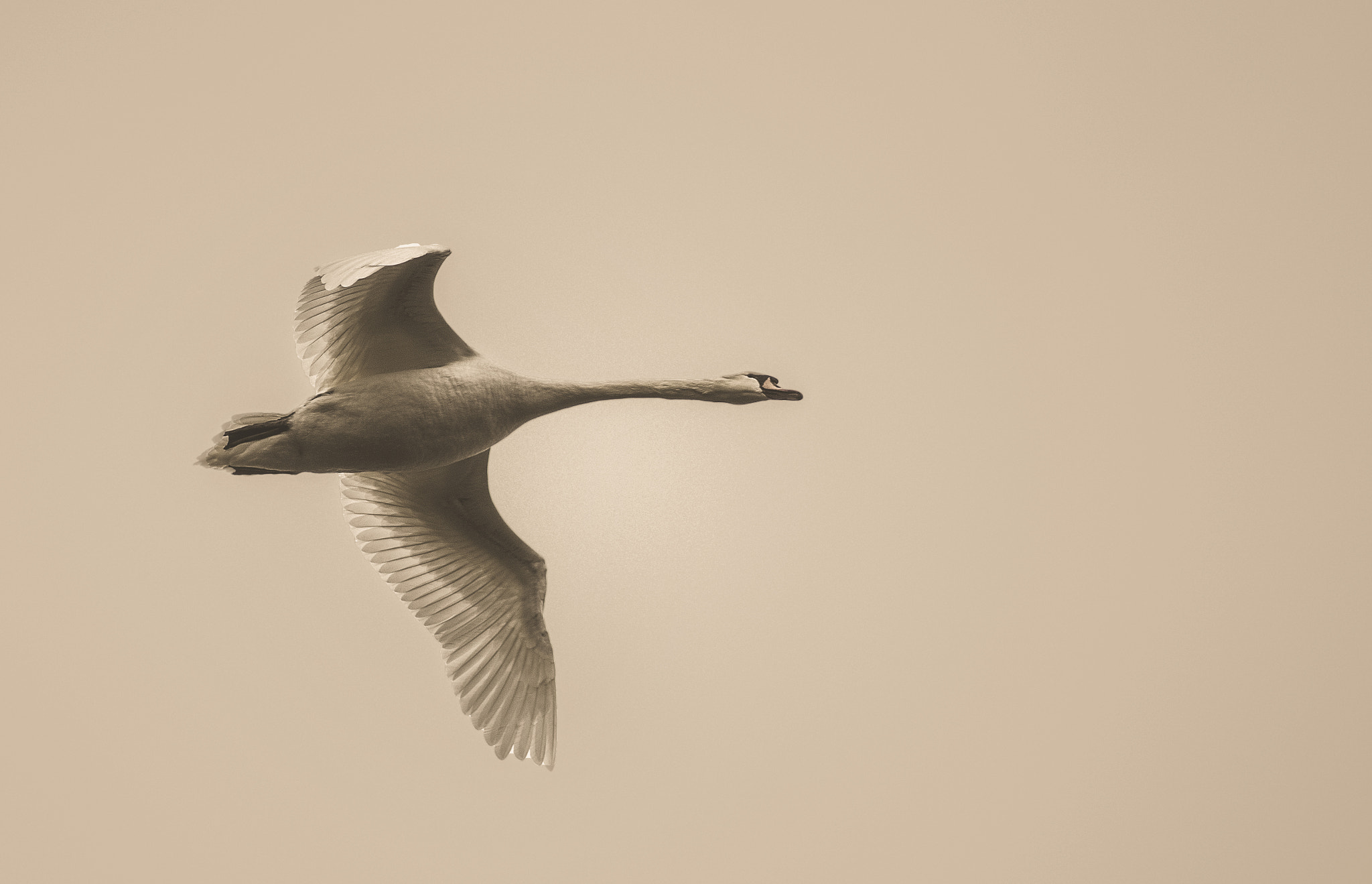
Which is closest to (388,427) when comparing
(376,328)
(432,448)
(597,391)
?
(432,448)

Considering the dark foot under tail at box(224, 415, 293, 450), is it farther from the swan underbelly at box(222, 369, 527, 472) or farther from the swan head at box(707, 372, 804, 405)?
the swan head at box(707, 372, 804, 405)

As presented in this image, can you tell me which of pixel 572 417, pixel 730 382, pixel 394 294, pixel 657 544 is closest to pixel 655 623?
pixel 657 544

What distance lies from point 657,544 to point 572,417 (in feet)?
2.27

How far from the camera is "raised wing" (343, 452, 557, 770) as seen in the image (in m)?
5.11

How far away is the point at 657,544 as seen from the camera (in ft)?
19.8

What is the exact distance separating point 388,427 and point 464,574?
3.29ft

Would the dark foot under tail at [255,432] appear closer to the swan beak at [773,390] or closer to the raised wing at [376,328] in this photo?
the raised wing at [376,328]

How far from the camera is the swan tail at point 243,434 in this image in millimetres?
4344

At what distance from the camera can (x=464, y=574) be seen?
5188 mm

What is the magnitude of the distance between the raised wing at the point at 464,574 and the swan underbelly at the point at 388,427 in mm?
671

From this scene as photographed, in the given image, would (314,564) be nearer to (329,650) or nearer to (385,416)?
(329,650)

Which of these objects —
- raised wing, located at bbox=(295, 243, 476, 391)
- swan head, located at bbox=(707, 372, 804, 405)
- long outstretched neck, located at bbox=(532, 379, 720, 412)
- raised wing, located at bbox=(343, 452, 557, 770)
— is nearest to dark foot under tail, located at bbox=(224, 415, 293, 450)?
raised wing, located at bbox=(295, 243, 476, 391)

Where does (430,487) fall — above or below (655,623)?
above

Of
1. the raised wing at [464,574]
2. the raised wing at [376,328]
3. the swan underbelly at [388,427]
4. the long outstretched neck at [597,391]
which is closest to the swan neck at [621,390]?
the long outstretched neck at [597,391]
